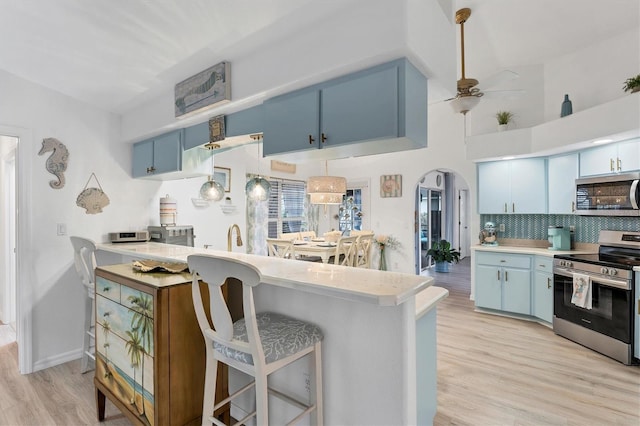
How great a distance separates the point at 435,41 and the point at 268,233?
4834mm

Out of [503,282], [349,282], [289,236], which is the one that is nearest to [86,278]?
[349,282]

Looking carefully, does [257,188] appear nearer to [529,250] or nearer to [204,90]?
[204,90]

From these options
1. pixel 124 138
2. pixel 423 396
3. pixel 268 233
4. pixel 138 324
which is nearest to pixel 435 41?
pixel 423 396

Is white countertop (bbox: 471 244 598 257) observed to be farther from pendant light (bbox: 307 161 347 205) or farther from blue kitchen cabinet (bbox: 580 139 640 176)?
pendant light (bbox: 307 161 347 205)

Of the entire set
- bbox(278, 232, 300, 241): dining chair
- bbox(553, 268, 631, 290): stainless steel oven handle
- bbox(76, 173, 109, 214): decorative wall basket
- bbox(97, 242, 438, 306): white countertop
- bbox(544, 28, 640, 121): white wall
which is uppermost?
bbox(544, 28, 640, 121): white wall

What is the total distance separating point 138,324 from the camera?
71.6 inches

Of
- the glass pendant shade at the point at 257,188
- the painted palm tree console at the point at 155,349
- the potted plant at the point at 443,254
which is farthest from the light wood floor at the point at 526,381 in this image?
the potted plant at the point at 443,254

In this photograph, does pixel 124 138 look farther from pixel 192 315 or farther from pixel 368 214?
pixel 368 214

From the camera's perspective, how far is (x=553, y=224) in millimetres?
4227

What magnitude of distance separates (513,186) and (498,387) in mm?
2702

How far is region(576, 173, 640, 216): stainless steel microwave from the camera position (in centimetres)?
316

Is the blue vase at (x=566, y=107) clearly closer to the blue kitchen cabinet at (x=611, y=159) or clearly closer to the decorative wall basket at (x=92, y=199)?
the blue kitchen cabinet at (x=611, y=159)

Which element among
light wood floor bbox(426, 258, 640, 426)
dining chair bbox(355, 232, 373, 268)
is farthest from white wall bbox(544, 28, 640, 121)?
dining chair bbox(355, 232, 373, 268)

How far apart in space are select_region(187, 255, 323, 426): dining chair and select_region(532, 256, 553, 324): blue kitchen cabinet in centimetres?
333
